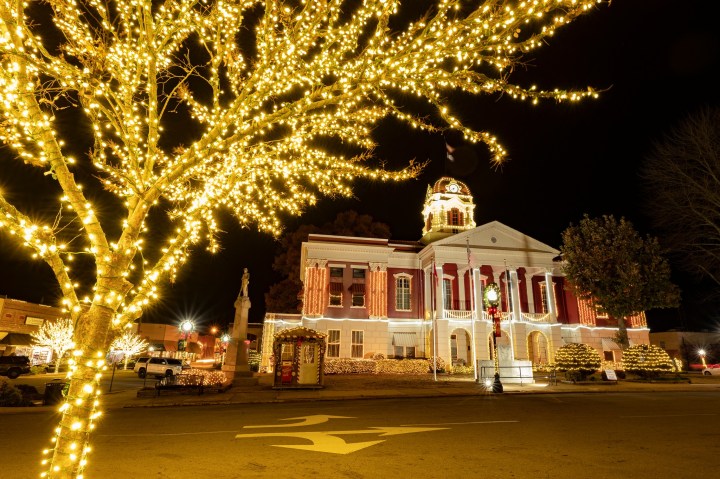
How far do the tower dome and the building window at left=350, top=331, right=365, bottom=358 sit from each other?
13.2 m

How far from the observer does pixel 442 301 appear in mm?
30922

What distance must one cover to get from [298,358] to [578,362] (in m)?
16.9

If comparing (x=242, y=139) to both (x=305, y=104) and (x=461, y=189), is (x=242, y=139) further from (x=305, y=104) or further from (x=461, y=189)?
(x=461, y=189)

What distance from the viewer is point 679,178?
22.1 m

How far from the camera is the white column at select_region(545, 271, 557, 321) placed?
33.2m

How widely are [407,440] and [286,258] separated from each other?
37.2m

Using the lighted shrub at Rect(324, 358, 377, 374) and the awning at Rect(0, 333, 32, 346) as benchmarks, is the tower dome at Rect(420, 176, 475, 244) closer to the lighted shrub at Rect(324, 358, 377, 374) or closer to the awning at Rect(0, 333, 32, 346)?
the lighted shrub at Rect(324, 358, 377, 374)

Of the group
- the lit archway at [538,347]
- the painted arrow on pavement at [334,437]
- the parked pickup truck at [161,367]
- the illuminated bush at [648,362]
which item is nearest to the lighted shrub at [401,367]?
the lit archway at [538,347]

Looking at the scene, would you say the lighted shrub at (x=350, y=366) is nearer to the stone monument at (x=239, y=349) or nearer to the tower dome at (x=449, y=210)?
the stone monument at (x=239, y=349)

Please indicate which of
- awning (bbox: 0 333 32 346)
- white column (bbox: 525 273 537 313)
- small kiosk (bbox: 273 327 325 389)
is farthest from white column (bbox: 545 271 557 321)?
awning (bbox: 0 333 32 346)

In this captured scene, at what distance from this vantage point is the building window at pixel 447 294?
32578 mm

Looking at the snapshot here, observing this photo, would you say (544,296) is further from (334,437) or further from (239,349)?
(334,437)

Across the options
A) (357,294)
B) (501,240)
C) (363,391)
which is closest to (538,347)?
(501,240)

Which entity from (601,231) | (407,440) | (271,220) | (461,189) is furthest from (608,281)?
(271,220)
